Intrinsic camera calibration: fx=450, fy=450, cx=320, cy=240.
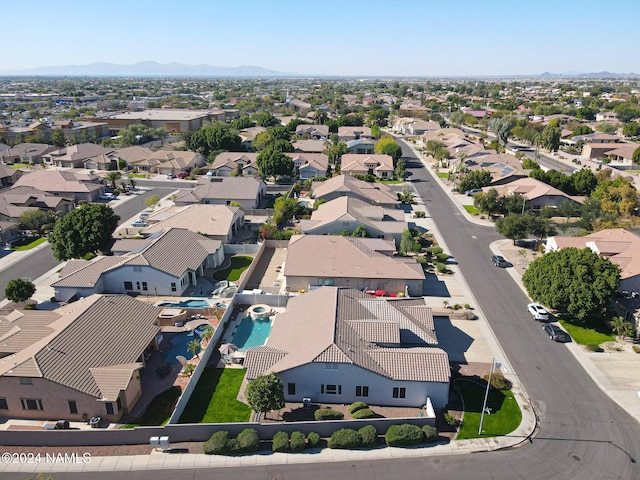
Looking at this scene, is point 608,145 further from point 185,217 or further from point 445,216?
point 185,217

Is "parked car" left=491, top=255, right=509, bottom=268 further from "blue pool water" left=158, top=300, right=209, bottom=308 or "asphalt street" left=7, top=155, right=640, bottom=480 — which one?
"blue pool water" left=158, top=300, right=209, bottom=308

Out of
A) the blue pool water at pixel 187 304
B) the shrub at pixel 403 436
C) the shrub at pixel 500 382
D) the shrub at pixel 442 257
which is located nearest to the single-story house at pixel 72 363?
the blue pool water at pixel 187 304

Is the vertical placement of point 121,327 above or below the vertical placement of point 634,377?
above

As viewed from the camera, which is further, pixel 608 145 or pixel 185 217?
pixel 608 145

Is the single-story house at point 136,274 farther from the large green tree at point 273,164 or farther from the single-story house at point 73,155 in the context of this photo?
the single-story house at point 73,155

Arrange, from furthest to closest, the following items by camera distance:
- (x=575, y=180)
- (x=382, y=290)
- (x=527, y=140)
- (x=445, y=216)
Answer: (x=527, y=140)
(x=575, y=180)
(x=445, y=216)
(x=382, y=290)

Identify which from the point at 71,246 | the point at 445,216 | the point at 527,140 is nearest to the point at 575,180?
the point at 445,216

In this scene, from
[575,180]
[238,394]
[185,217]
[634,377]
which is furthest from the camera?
[575,180]
